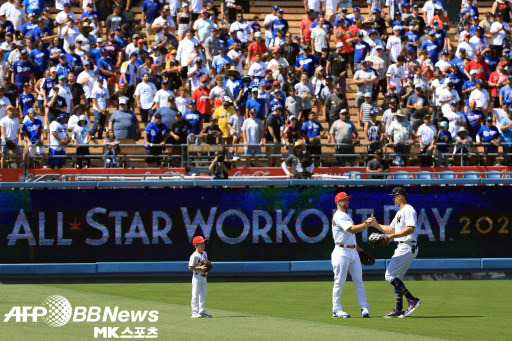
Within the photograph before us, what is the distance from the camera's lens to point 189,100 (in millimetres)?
27531

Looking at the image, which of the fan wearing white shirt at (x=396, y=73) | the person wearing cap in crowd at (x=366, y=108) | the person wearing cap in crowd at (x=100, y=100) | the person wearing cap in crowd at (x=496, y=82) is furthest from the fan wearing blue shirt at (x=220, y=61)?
the person wearing cap in crowd at (x=496, y=82)

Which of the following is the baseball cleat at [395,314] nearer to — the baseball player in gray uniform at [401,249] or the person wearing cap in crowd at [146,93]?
the baseball player in gray uniform at [401,249]

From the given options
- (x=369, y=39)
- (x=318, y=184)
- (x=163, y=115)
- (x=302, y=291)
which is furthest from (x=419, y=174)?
(x=369, y=39)

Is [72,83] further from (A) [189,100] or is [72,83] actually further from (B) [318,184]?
(B) [318,184]

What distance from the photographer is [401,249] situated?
54.1 feet

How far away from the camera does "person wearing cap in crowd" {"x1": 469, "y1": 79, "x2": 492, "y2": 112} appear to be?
2934 cm

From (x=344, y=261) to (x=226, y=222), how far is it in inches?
255

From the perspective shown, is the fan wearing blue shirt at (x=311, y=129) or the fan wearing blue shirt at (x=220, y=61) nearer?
the fan wearing blue shirt at (x=311, y=129)

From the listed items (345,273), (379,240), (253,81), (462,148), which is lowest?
(345,273)

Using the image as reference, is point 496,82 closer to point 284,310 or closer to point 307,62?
point 307,62

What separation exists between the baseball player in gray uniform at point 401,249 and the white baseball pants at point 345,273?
1.77ft

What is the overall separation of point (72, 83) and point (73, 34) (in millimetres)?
2398

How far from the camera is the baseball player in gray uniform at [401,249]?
52.8 feet

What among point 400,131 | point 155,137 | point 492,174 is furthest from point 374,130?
point 155,137
